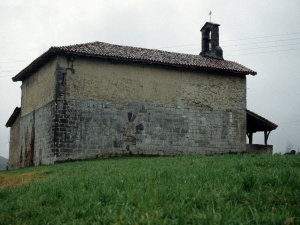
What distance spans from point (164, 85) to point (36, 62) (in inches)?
288

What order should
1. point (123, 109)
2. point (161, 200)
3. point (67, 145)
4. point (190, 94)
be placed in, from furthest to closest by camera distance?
point (190, 94), point (123, 109), point (67, 145), point (161, 200)

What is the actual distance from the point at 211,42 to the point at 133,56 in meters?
7.96

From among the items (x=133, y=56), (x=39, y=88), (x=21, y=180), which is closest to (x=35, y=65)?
(x=39, y=88)

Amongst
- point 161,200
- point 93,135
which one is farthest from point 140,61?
point 161,200

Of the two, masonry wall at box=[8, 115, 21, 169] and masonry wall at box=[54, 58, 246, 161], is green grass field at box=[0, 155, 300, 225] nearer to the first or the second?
masonry wall at box=[54, 58, 246, 161]

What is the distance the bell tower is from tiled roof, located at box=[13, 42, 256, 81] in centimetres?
171

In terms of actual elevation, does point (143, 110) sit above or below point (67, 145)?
above

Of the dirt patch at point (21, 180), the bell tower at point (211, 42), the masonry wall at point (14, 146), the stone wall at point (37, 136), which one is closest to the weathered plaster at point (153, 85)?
the stone wall at point (37, 136)

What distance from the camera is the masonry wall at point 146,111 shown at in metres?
17.7

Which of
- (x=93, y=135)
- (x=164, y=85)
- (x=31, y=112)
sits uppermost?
(x=164, y=85)

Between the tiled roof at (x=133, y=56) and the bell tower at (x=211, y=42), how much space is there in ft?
5.61

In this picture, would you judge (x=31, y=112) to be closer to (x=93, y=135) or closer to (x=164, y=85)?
(x=93, y=135)

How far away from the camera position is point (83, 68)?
18219 millimetres

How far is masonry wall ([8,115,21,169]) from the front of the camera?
22.9m
